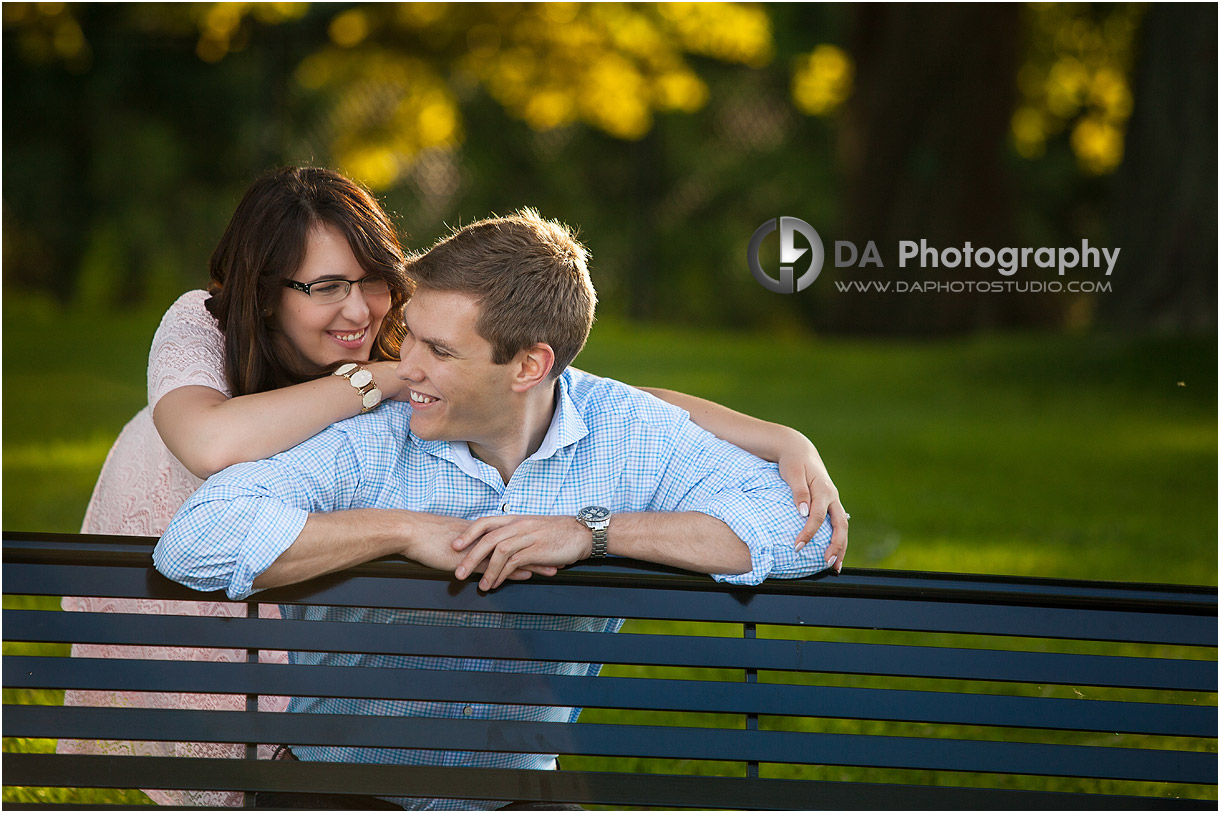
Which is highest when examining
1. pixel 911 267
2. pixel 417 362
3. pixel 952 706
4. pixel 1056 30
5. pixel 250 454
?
pixel 1056 30

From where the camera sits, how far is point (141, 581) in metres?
2.09

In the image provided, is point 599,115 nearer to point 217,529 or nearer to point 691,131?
point 691,131

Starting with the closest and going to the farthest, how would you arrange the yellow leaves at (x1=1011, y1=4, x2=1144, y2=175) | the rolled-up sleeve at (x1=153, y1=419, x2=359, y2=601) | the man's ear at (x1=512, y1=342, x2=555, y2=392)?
1. the rolled-up sleeve at (x1=153, y1=419, x2=359, y2=601)
2. the man's ear at (x1=512, y1=342, x2=555, y2=392)
3. the yellow leaves at (x1=1011, y1=4, x2=1144, y2=175)

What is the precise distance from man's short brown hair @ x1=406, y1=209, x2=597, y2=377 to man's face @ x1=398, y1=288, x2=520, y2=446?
23 mm

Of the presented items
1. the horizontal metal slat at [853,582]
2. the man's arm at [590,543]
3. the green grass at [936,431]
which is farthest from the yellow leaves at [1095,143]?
the man's arm at [590,543]

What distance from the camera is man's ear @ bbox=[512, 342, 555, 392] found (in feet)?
7.71

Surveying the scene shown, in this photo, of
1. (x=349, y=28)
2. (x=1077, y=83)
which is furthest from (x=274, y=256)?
(x=1077, y=83)

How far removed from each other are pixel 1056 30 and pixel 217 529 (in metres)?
16.2

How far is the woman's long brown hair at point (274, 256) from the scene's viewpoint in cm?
263

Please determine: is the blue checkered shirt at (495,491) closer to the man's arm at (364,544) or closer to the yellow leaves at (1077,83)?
the man's arm at (364,544)

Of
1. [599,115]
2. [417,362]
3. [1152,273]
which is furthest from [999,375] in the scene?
[417,362]

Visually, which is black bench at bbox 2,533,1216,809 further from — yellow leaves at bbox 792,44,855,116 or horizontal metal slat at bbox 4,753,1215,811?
yellow leaves at bbox 792,44,855,116

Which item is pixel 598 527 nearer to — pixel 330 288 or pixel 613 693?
pixel 613 693

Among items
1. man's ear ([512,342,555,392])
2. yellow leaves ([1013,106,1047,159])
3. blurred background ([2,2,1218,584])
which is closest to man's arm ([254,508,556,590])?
man's ear ([512,342,555,392])
